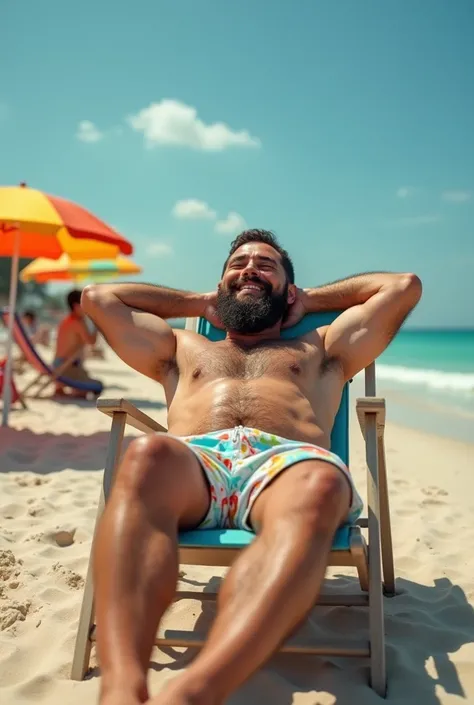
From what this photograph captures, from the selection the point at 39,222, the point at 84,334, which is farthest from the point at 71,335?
the point at 39,222

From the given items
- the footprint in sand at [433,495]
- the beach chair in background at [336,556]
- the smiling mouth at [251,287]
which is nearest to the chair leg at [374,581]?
the beach chair in background at [336,556]

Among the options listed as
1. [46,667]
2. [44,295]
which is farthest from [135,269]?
[44,295]

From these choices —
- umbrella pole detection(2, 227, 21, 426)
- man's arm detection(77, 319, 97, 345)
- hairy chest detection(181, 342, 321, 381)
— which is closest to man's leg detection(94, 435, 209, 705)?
hairy chest detection(181, 342, 321, 381)

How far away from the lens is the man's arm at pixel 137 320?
286 centimetres

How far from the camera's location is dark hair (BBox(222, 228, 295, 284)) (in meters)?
3.15

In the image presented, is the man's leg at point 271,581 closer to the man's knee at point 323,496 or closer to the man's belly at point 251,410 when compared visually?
the man's knee at point 323,496

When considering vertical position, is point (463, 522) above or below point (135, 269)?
below

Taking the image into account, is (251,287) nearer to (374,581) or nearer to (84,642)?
(374,581)

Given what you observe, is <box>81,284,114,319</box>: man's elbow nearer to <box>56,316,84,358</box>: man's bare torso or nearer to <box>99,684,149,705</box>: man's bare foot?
<box>99,684,149,705</box>: man's bare foot

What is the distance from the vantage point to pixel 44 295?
6875 centimetres

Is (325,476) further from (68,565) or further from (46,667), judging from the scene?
(68,565)

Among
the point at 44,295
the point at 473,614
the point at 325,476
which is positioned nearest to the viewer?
the point at 325,476

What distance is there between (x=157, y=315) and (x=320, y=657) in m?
1.61

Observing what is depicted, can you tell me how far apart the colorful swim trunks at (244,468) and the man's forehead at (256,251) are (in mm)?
1091
